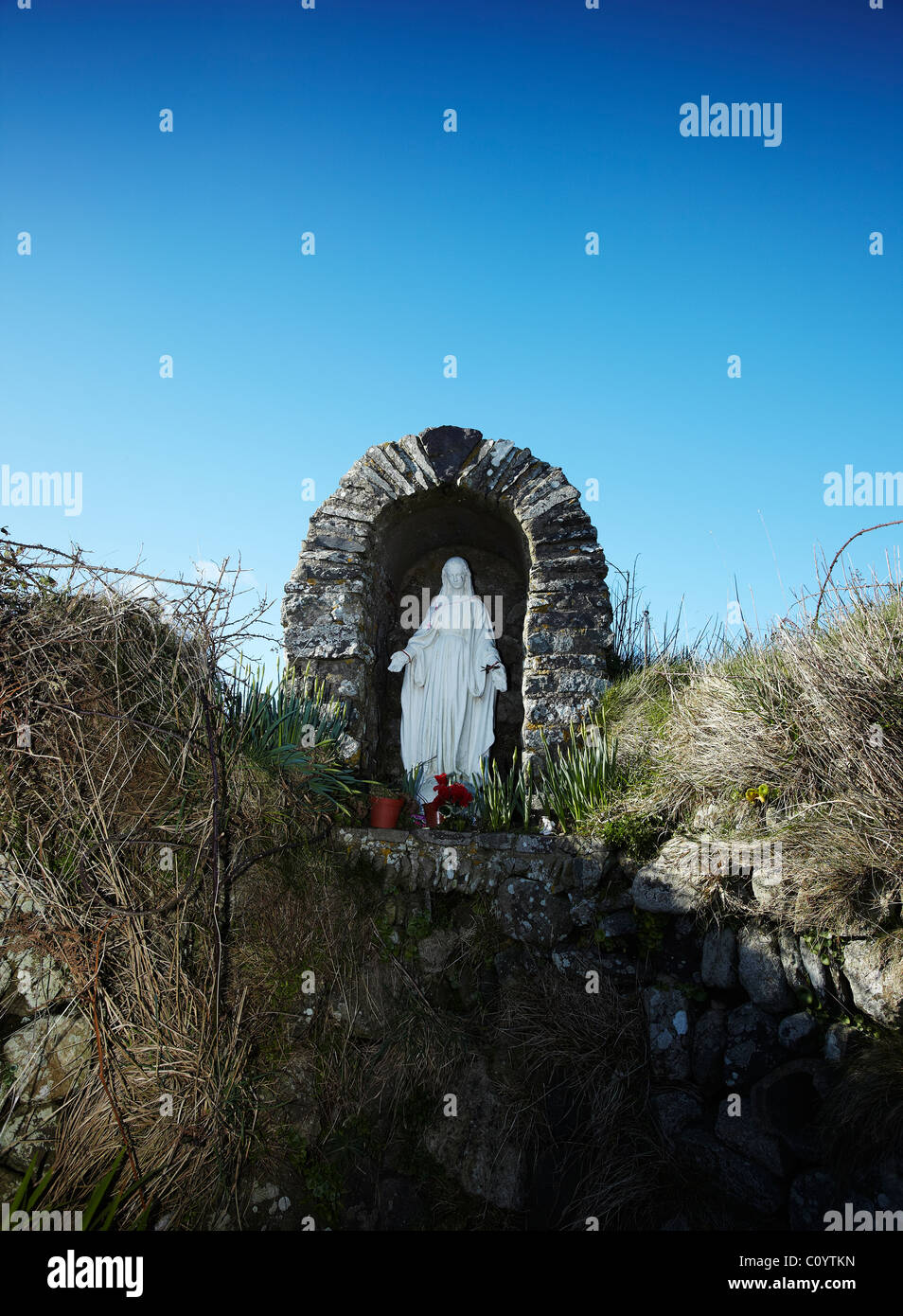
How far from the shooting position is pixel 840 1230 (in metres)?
2.81

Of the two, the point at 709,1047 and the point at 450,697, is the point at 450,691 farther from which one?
the point at 709,1047

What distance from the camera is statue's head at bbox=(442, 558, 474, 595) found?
6.08 meters

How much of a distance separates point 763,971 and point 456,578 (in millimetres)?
3586

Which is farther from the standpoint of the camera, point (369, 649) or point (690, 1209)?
point (369, 649)

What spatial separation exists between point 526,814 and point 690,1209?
6.94 feet

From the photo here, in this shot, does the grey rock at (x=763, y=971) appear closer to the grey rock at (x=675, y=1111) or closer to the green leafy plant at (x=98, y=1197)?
the grey rock at (x=675, y=1111)

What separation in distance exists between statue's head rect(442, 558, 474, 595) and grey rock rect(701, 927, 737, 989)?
3243 mm

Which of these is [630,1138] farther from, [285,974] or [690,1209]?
[285,974]

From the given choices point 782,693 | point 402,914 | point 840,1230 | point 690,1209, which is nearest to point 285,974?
point 402,914

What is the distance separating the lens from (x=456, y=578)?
6074 millimetres

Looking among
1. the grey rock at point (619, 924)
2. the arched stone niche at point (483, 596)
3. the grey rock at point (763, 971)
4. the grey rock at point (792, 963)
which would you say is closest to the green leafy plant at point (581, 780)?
the arched stone niche at point (483, 596)

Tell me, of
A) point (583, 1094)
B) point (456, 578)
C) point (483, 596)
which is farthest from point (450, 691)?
point (583, 1094)

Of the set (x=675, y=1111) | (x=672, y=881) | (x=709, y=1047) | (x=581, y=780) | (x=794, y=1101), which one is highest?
(x=581, y=780)
